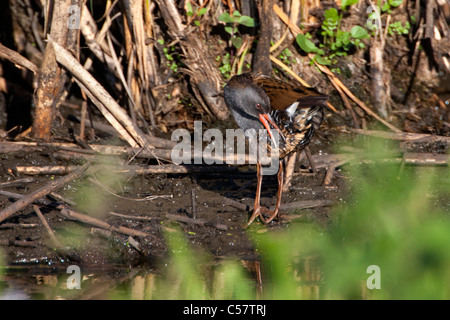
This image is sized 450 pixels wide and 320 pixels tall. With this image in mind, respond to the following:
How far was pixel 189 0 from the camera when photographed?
7000 mm

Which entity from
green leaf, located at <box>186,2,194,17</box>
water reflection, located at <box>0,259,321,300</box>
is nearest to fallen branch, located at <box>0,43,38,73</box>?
green leaf, located at <box>186,2,194,17</box>

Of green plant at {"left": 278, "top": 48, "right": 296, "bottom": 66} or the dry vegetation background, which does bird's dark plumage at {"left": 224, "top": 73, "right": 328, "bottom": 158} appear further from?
green plant at {"left": 278, "top": 48, "right": 296, "bottom": 66}

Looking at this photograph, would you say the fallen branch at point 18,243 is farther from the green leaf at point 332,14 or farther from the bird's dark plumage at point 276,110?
the green leaf at point 332,14

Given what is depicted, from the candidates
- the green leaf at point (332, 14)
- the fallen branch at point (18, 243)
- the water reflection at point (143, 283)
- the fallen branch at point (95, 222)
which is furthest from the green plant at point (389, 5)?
the fallen branch at point (18, 243)

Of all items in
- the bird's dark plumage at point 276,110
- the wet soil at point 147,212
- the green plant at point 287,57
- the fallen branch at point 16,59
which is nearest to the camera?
the wet soil at point 147,212

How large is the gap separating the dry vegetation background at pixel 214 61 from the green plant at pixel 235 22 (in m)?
0.04

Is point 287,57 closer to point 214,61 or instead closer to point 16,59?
point 214,61

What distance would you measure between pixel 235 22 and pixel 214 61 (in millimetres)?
517

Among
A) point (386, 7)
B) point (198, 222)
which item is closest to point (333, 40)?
point (386, 7)

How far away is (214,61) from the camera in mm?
7266

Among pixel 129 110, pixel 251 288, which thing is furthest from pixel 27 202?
pixel 129 110

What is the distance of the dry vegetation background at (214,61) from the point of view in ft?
22.8

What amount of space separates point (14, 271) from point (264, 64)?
3.54 m

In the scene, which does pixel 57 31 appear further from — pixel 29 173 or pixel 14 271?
pixel 14 271
